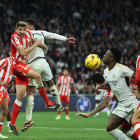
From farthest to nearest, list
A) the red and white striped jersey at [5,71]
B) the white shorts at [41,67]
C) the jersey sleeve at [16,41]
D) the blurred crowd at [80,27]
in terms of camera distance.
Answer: the blurred crowd at [80,27] → the red and white striped jersey at [5,71] → the white shorts at [41,67] → the jersey sleeve at [16,41]

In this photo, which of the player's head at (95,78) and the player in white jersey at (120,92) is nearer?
the player in white jersey at (120,92)

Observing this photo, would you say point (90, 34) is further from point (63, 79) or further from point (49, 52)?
point (63, 79)

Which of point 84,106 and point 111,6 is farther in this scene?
point 111,6

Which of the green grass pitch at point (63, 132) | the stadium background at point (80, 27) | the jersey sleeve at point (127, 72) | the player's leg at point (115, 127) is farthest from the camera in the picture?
the stadium background at point (80, 27)

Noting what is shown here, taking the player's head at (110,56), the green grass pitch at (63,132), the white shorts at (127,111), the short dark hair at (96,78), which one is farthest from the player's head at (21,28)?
the white shorts at (127,111)

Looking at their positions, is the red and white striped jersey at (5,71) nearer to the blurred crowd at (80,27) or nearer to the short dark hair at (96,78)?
the short dark hair at (96,78)

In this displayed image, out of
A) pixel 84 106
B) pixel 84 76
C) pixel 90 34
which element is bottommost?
pixel 84 106

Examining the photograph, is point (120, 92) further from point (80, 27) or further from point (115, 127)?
point (80, 27)

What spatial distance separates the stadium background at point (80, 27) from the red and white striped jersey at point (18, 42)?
426 inches

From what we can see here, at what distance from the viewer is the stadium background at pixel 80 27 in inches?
766

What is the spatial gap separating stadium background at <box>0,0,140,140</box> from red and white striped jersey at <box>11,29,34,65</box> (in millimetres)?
10832

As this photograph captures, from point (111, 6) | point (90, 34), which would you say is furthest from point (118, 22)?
point (90, 34)

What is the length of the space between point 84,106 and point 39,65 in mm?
11548

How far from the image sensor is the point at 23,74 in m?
6.58
